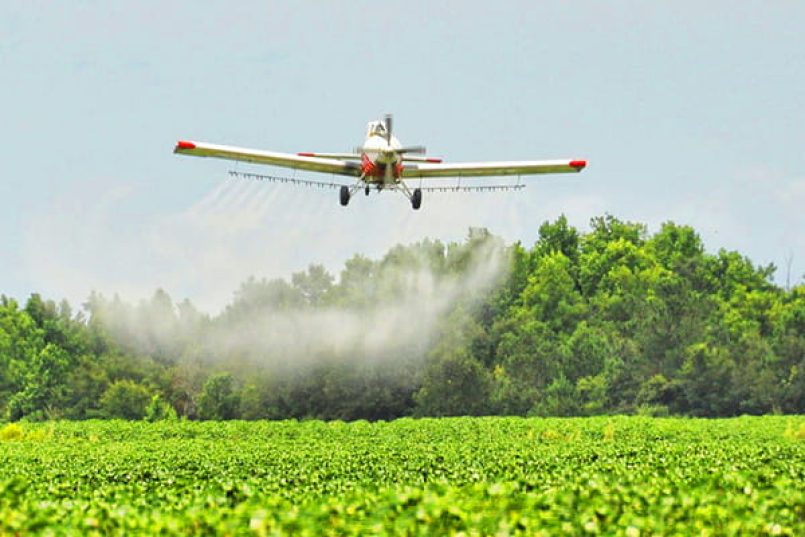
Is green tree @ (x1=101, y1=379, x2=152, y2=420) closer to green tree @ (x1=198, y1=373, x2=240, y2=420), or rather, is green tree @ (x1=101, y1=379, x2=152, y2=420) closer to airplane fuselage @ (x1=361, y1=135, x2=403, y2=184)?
green tree @ (x1=198, y1=373, x2=240, y2=420)

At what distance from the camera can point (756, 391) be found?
75.8 m

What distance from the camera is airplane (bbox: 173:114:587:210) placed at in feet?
123

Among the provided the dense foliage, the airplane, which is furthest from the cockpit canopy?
the dense foliage

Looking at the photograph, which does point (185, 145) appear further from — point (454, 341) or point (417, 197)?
point (454, 341)

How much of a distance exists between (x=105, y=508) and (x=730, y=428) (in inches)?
1560

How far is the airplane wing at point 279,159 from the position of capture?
40.6 m

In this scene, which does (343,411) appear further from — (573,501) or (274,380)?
(573,501)

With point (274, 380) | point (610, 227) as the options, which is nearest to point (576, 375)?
point (274, 380)

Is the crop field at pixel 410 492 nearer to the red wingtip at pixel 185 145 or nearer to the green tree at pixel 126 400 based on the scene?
the red wingtip at pixel 185 145

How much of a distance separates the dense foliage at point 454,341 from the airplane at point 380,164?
1412 inches

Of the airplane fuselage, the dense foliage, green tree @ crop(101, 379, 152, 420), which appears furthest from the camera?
green tree @ crop(101, 379, 152, 420)

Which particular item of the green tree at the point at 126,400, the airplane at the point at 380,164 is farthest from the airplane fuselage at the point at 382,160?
the green tree at the point at 126,400

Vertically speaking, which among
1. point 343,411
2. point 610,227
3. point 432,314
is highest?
point 610,227

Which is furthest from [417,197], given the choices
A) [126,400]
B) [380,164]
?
[126,400]
